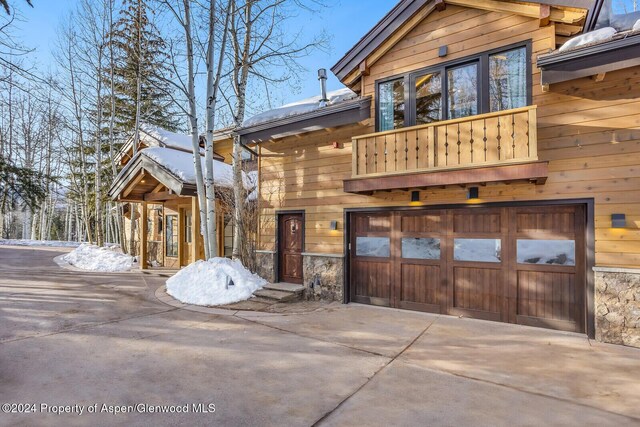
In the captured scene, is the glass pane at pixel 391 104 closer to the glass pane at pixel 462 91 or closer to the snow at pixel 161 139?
the glass pane at pixel 462 91

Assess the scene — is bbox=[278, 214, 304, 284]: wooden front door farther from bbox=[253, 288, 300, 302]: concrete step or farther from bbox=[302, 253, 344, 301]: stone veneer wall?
bbox=[253, 288, 300, 302]: concrete step

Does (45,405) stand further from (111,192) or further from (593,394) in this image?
→ (111,192)

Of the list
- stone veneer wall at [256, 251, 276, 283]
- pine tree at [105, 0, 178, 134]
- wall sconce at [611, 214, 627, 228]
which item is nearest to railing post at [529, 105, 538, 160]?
wall sconce at [611, 214, 627, 228]

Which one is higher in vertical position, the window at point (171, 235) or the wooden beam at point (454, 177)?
the wooden beam at point (454, 177)

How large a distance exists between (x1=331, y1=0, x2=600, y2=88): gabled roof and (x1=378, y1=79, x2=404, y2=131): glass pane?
65 cm

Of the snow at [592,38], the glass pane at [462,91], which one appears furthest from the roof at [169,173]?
the snow at [592,38]

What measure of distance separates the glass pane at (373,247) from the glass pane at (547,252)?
7.71 feet

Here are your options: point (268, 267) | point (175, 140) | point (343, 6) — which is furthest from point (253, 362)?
point (175, 140)

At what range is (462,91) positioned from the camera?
6000 millimetres

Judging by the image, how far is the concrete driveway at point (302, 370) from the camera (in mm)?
2822

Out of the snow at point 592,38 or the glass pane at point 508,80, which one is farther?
the glass pane at point 508,80

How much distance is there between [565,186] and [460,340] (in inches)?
110

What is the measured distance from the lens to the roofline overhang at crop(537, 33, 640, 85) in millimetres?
4328

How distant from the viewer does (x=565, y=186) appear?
198 inches
